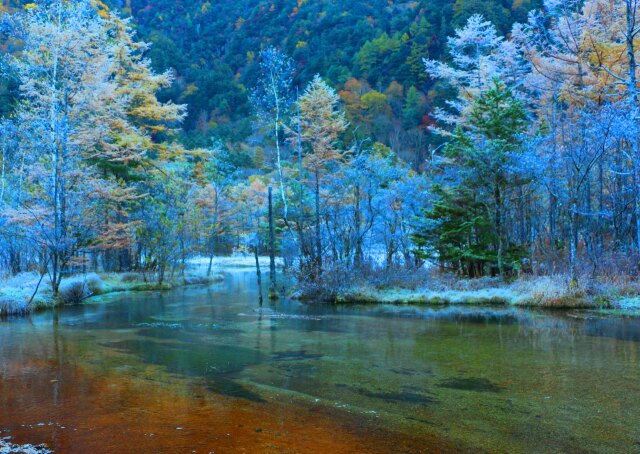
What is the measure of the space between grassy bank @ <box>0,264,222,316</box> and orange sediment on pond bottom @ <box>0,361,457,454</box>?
8.17 metres

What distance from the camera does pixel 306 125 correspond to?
91.2 feet

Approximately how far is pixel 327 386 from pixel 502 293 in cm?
993

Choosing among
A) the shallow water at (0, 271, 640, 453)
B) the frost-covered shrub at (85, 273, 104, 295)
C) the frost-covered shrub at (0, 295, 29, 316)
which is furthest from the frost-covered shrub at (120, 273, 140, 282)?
the shallow water at (0, 271, 640, 453)

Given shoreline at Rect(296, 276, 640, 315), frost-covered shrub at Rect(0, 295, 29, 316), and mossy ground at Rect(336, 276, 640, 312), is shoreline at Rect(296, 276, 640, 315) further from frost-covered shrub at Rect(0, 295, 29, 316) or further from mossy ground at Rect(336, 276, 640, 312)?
frost-covered shrub at Rect(0, 295, 29, 316)

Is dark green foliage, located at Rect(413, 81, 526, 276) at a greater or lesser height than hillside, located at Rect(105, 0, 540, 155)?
lesser

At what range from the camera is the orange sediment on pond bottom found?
412 centimetres

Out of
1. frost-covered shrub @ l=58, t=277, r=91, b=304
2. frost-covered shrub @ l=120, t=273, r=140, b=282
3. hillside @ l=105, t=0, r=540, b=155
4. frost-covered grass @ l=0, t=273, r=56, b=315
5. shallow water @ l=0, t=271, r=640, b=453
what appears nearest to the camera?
shallow water @ l=0, t=271, r=640, b=453

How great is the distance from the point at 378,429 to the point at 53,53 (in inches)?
714

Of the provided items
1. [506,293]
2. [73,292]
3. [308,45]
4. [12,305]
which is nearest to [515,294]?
[506,293]

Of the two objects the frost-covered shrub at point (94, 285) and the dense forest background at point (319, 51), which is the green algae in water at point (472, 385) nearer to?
the frost-covered shrub at point (94, 285)

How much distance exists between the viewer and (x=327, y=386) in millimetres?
5973

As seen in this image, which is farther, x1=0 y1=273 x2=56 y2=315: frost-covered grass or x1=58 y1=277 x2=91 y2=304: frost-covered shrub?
x1=58 y1=277 x2=91 y2=304: frost-covered shrub

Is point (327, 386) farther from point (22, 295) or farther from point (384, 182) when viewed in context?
point (384, 182)

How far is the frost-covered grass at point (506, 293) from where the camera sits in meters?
12.8
